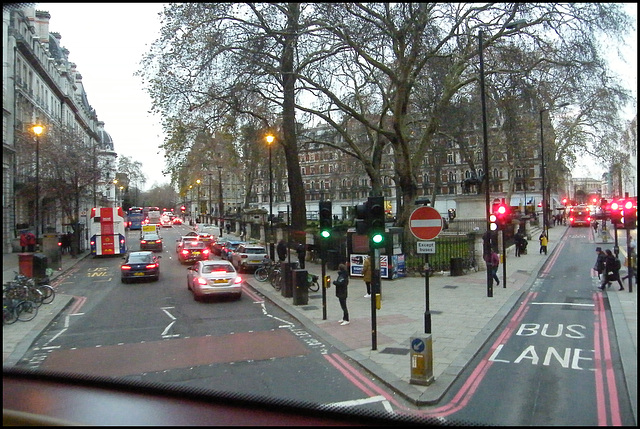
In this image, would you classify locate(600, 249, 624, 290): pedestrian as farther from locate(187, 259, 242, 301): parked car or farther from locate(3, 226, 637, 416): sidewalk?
locate(187, 259, 242, 301): parked car

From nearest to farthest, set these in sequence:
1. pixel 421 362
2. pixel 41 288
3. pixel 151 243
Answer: pixel 421 362 < pixel 41 288 < pixel 151 243

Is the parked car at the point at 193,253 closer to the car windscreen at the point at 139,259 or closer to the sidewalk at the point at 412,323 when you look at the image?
the car windscreen at the point at 139,259

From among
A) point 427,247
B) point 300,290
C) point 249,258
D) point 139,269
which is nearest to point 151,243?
point 249,258

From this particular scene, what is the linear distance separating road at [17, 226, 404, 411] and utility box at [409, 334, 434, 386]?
89 cm

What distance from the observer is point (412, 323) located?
42.7 feet

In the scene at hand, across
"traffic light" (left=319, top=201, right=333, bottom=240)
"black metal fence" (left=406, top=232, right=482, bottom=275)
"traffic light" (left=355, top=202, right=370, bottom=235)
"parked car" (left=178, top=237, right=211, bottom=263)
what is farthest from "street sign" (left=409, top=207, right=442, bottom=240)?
"parked car" (left=178, top=237, right=211, bottom=263)

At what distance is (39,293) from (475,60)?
2077 cm

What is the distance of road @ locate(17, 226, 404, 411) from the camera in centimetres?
752

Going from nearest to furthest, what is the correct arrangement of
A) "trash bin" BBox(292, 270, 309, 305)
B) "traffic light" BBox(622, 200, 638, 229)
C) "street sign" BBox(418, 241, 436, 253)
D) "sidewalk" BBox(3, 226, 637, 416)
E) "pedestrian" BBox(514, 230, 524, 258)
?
1. "traffic light" BBox(622, 200, 638, 229)
2. "sidewalk" BBox(3, 226, 637, 416)
3. "street sign" BBox(418, 241, 436, 253)
4. "trash bin" BBox(292, 270, 309, 305)
5. "pedestrian" BBox(514, 230, 524, 258)

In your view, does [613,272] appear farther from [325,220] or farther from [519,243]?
[519,243]

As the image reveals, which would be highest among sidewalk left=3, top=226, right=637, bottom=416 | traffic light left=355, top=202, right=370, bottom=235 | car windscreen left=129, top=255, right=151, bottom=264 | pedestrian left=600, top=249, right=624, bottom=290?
traffic light left=355, top=202, right=370, bottom=235

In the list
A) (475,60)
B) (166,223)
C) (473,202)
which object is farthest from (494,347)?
(166,223)

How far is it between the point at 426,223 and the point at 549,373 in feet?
12.0

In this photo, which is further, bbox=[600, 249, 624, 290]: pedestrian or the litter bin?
A: the litter bin
